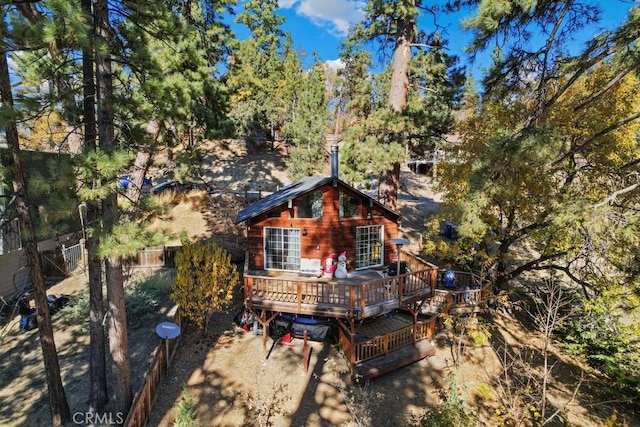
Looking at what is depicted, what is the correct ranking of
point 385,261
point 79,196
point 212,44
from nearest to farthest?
point 79,196 < point 385,261 < point 212,44

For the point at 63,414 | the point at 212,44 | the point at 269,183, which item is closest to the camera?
the point at 63,414

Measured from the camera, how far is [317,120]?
2741cm

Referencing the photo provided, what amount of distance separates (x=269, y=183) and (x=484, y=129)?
2135 centimetres

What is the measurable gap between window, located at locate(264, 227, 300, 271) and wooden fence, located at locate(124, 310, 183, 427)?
4458mm

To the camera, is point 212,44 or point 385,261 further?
point 212,44

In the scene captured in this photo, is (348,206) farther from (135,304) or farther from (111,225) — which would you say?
(135,304)

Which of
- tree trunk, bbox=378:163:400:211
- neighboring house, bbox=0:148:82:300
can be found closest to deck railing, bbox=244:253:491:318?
tree trunk, bbox=378:163:400:211

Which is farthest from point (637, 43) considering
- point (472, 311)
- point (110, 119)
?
point (110, 119)

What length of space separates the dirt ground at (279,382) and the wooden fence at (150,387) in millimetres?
297

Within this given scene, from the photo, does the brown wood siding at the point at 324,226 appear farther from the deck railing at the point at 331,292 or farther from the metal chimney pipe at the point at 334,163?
the deck railing at the point at 331,292

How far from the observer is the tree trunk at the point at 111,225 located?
616 centimetres

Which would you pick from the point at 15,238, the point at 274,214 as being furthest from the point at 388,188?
the point at 15,238

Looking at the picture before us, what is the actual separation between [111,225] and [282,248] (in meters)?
6.95

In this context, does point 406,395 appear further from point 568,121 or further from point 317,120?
point 317,120
